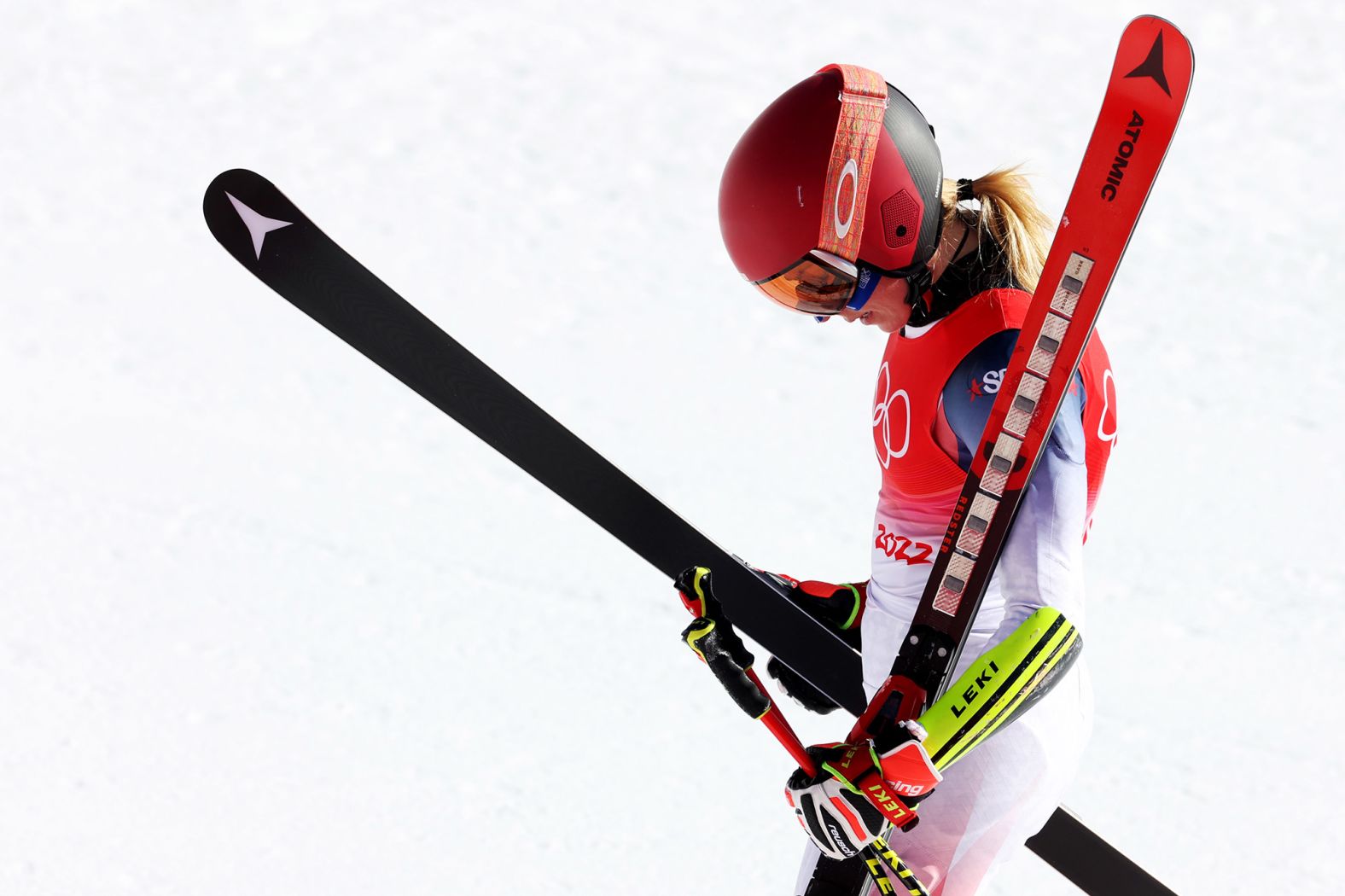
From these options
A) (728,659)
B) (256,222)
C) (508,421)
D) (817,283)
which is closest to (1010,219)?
(817,283)

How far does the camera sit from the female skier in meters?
1.38

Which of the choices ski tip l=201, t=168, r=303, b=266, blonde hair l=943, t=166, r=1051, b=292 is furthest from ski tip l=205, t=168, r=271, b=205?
blonde hair l=943, t=166, r=1051, b=292

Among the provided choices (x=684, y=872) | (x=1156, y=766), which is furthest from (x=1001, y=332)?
(x=1156, y=766)

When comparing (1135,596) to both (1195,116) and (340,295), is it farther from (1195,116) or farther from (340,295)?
(1195,116)

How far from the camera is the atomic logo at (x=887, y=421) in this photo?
1578mm

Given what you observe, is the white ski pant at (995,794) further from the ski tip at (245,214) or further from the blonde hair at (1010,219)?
the ski tip at (245,214)

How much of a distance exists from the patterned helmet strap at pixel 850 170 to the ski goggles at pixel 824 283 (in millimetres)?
16

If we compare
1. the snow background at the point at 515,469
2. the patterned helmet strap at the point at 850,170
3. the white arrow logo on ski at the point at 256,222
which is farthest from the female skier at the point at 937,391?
the white arrow logo on ski at the point at 256,222

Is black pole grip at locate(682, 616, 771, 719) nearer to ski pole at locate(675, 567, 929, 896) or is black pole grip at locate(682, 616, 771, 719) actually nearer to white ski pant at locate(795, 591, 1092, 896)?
ski pole at locate(675, 567, 929, 896)

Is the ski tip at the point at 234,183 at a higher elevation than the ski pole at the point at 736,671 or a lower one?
higher

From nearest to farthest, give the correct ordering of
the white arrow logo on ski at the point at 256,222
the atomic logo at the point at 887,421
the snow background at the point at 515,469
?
the atomic logo at the point at 887,421 → the white arrow logo on ski at the point at 256,222 → the snow background at the point at 515,469

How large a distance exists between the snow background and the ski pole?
2.10 ft

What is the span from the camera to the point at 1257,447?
457cm

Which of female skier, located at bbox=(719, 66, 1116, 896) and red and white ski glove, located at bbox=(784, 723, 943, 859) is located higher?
female skier, located at bbox=(719, 66, 1116, 896)
